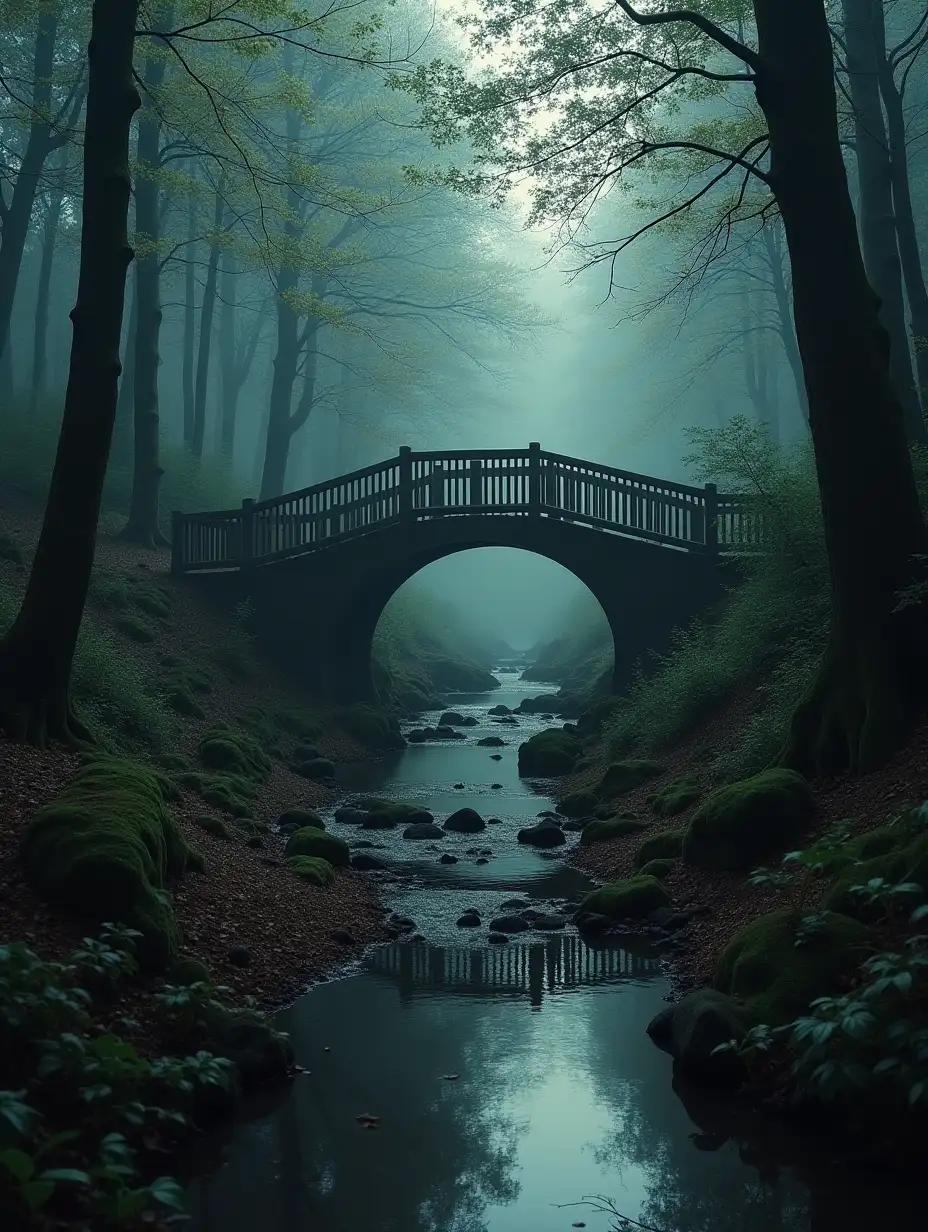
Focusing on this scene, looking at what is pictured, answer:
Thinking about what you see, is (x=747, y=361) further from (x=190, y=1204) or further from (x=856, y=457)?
(x=190, y=1204)

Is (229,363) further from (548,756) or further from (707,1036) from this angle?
(707,1036)

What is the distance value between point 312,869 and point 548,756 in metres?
8.37

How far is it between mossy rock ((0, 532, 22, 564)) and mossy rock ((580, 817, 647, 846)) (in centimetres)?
1026

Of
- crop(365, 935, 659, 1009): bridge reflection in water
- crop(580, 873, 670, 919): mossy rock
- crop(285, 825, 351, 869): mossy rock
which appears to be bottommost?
crop(365, 935, 659, 1009): bridge reflection in water

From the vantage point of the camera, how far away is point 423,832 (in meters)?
13.7

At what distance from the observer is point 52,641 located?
32.6 ft

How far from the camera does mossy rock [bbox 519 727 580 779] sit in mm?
18406

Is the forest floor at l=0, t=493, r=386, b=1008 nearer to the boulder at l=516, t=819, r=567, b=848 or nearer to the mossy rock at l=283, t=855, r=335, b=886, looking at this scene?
the mossy rock at l=283, t=855, r=335, b=886

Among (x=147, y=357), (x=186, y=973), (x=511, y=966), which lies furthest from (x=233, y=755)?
(x=147, y=357)

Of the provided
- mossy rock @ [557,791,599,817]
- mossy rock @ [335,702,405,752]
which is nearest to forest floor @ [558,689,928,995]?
mossy rock @ [557,791,599,817]

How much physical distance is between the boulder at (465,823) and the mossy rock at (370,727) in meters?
6.77

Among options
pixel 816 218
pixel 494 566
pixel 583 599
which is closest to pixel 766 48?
pixel 816 218

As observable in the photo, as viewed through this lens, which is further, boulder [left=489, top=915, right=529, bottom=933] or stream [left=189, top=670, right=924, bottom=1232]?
boulder [left=489, top=915, right=529, bottom=933]

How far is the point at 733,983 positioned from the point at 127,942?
11.0 ft
